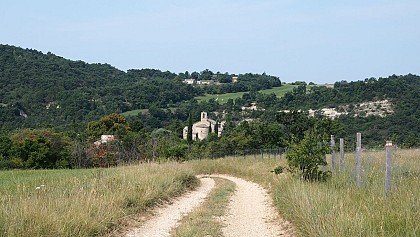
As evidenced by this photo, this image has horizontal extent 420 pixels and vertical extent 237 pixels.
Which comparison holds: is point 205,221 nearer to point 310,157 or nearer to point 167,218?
point 167,218

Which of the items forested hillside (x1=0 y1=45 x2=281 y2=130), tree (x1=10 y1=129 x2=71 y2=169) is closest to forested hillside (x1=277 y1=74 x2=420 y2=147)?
tree (x1=10 y1=129 x2=71 y2=169)

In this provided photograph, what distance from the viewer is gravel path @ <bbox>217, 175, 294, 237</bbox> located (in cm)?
1009

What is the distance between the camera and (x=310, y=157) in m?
15.2

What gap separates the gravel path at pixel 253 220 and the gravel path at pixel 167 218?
4.00 feet

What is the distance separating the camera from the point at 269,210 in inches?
533

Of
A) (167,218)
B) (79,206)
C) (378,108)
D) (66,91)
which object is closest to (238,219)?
(167,218)

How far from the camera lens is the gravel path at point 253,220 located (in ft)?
33.1

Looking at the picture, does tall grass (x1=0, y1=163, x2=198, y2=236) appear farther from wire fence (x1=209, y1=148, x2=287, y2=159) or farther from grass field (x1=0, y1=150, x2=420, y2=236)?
wire fence (x1=209, y1=148, x2=287, y2=159)

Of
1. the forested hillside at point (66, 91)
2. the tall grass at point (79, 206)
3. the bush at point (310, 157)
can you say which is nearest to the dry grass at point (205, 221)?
the tall grass at point (79, 206)

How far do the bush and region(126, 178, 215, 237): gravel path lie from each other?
11.4 ft

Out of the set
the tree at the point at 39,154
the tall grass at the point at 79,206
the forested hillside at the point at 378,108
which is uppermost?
the forested hillside at the point at 378,108

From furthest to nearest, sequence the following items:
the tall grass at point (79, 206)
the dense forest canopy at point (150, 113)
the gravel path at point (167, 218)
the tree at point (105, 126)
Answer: the tree at point (105, 126) → the dense forest canopy at point (150, 113) → the gravel path at point (167, 218) → the tall grass at point (79, 206)

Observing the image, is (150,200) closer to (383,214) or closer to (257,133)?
(383,214)

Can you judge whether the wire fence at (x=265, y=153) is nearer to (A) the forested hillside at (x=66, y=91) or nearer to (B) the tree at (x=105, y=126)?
(B) the tree at (x=105, y=126)
